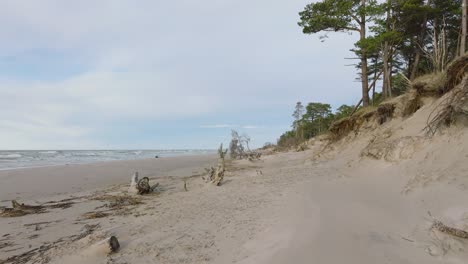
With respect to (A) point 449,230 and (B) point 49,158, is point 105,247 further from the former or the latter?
(B) point 49,158

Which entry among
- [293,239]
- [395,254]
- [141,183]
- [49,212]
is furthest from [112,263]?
[141,183]

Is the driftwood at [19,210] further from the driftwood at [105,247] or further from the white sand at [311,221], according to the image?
the driftwood at [105,247]

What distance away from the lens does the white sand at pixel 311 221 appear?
314 centimetres

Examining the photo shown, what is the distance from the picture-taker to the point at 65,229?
228 inches

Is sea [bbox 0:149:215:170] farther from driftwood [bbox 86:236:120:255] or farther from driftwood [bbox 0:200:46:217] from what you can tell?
driftwood [bbox 86:236:120:255]

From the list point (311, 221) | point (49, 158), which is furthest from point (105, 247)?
point (49, 158)

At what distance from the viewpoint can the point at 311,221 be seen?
3984 millimetres

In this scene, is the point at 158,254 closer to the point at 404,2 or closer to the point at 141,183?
the point at 141,183

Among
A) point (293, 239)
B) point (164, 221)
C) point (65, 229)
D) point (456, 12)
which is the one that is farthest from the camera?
point (456, 12)

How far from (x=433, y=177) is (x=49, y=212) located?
8.60 metres

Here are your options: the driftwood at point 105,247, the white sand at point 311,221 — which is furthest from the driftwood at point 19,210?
the driftwood at point 105,247

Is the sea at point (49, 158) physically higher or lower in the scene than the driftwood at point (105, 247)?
higher

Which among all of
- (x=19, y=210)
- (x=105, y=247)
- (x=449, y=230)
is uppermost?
(x=449, y=230)

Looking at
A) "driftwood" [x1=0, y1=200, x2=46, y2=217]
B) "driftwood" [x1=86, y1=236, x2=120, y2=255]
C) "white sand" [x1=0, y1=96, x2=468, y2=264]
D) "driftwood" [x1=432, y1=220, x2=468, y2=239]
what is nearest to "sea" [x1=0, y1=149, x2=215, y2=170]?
"driftwood" [x1=0, y1=200, x2=46, y2=217]
